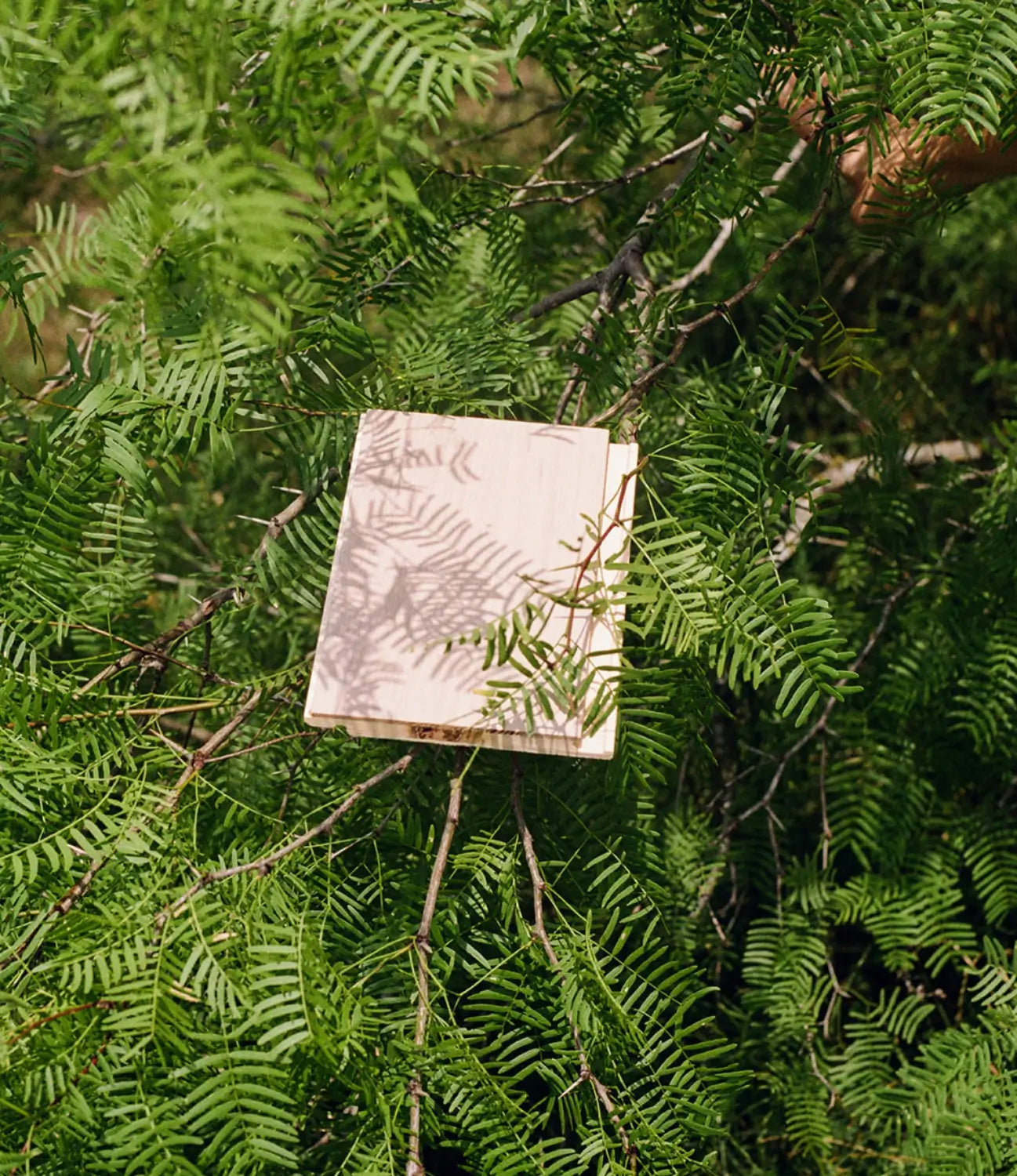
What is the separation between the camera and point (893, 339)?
1.74 meters

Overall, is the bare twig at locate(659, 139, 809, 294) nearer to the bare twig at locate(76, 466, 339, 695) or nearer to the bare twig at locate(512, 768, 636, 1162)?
the bare twig at locate(76, 466, 339, 695)

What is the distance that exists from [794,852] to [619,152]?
0.91 meters

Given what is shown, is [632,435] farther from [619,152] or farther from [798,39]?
[619,152]

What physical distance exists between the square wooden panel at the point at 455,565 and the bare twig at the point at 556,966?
0.38 ft

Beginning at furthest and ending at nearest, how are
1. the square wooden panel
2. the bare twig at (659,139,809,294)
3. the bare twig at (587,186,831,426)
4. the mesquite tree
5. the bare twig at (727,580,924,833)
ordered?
the bare twig at (727,580,924,833)
the bare twig at (659,139,809,294)
the bare twig at (587,186,831,426)
the square wooden panel
the mesquite tree

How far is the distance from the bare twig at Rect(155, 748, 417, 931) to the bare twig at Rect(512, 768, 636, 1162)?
0.09 metres

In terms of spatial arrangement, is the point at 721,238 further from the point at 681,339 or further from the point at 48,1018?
the point at 48,1018

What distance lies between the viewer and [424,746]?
776mm

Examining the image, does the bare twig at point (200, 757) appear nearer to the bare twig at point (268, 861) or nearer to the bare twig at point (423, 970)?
the bare twig at point (268, 861)

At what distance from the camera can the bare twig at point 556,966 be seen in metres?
0.60

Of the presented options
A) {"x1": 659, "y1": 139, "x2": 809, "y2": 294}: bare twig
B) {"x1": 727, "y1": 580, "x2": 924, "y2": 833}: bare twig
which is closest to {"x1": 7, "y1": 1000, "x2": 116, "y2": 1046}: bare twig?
{"x1": 659, "y1": 139, "x2": 809, "y2": 294}: bare twig

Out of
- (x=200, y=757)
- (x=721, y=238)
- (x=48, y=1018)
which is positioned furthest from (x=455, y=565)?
(x=721, y=238)

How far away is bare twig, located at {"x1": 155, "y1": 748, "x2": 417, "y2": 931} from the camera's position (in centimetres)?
55

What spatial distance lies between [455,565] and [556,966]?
26 cm
